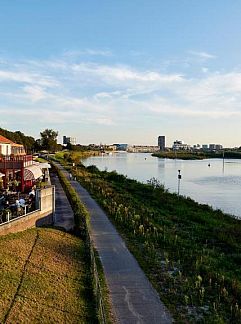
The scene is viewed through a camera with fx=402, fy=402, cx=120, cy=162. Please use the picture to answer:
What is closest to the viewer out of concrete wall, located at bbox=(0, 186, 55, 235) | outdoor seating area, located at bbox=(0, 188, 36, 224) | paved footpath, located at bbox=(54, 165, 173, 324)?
paved footpath, located at bbox=(54, 165, 173, 324)

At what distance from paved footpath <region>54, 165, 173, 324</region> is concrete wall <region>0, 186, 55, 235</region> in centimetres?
267

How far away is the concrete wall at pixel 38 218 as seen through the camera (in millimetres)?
16703

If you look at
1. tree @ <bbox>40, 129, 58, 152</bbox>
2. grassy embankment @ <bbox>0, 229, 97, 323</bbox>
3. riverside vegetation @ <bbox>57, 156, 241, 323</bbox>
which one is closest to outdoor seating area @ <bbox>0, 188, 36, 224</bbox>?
grassy embankment @ <bbox>0, 229, 97, 323</bbox>

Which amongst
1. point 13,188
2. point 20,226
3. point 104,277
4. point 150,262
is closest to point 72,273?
point 104,277

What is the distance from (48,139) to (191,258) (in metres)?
94.5

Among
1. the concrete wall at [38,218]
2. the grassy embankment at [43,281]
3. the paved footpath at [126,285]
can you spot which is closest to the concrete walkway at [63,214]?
the concrete wall at [38,218]

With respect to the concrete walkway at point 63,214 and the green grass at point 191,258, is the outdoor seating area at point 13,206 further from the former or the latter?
the green grass at point 191,258

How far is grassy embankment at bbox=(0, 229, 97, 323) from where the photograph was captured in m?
9.96

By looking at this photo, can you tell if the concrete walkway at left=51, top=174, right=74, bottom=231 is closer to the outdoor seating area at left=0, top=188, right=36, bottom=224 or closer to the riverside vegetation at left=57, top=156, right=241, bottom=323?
the outdoor seating area at left=0, top=188, right=36, bottom=224

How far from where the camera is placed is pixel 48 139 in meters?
107

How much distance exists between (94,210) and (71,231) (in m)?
6.73

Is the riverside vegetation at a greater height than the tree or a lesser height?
lesser

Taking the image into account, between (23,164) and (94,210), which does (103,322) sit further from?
(23,164)

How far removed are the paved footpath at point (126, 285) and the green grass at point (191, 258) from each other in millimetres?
337
